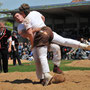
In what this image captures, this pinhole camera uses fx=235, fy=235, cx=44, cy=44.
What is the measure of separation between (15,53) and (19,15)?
9.07m

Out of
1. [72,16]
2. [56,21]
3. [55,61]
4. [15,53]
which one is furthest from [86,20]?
[55,61]

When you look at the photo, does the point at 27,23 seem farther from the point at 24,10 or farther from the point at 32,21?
the point at 24,10

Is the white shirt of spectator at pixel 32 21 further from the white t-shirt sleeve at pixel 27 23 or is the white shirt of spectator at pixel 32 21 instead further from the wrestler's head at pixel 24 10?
the wrestler's head at pixel 24 10

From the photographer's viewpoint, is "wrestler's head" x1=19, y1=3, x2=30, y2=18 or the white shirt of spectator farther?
"wrestler's head" x1=19, y1=3, x2=30, y2=18

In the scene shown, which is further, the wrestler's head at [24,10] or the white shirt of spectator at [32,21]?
the wrestler's head at [24,10]

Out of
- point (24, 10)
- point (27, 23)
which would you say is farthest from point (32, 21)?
point (24, 10)

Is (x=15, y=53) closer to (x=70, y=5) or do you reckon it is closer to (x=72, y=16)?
(x=70, y=5)

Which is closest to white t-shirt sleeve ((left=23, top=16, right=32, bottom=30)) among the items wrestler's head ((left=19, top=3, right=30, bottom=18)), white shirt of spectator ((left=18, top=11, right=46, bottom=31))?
white shirt of spectator ((left=18, top=11, right=46, bottom=31))

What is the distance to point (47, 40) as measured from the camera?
19.5ft

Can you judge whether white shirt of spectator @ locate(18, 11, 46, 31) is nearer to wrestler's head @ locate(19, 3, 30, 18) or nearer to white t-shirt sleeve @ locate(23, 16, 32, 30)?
white t-shirt sleeve @ locate(23, 16, 32, 30)

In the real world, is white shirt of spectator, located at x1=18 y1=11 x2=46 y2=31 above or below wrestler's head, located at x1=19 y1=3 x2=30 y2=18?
below

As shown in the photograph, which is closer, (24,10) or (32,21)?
(32,21)

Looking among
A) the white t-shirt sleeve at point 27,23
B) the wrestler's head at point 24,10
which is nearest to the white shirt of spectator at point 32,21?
the white t-shirt sleeve at point 27,23

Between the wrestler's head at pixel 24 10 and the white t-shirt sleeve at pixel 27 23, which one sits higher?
the wrestler's head at pixel 24 10
